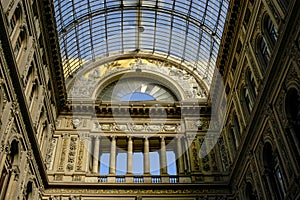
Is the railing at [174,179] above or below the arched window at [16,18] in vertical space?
below

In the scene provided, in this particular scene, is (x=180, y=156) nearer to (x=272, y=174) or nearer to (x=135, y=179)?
(x=135, y=179)

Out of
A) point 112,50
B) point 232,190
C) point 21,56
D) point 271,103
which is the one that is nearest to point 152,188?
point 232,190

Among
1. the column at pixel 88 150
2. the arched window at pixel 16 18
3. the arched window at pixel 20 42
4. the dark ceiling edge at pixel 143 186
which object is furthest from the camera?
the column at pixel 88 150

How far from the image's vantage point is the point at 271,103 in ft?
56.1

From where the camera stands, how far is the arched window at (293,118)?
587 inches

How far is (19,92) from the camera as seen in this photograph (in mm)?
17562

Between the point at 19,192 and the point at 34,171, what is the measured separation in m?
2.63

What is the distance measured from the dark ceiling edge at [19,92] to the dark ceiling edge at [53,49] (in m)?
5.62

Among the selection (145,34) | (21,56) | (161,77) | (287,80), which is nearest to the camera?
(287,80)

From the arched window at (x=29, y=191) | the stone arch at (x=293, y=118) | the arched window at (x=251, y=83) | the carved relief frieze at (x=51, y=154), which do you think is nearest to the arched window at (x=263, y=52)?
the arched window at (x=251, y=83)

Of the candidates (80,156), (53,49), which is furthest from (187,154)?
(53,49)

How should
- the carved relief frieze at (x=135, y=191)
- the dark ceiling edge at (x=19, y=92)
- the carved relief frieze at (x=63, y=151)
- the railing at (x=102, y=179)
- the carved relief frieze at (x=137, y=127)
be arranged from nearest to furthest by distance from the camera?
the dark ceiling edge at (x=19, y=92) < the carved relief frieze at (x=135, y=191) < the railing at (x=102, y=179) < the carved relief frieze at (x=63, y=151) < the carved relief frieze at (x=137, y=127)

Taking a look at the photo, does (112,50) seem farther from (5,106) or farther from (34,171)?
(5,106)

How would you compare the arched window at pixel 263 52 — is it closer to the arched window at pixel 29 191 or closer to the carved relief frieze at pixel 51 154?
the arched window at pixel 29 191
